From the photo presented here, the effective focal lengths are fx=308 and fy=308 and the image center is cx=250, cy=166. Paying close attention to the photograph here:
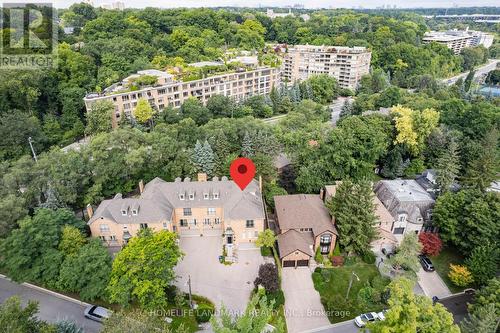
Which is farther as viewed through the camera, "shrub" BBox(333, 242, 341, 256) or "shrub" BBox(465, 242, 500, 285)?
"shrub" BBox(333, 242, 341, 256)

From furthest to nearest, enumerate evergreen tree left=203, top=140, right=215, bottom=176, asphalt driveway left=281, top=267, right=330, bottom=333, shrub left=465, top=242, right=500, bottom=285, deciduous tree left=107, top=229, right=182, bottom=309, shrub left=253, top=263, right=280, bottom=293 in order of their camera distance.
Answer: evergreen tree left=203, top=140, right=215, bottom=176 → shrub left=465, top=242, right=500, bottom=285 → shrub left=253, top=263, right=280, bottom=293 → asphalt driveway left=281, top=267, right=330, bottom=333 → deciduous tree left=107, top=229, right=182, bottom=309

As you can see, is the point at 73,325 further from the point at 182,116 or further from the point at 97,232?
the point at 182,116

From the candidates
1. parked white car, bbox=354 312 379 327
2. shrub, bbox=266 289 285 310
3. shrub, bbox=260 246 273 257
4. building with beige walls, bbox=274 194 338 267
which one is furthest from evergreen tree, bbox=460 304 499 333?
shrub, bbox=260 246 273 257

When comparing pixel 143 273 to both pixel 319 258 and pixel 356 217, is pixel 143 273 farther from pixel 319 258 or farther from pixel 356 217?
pixel 356 217

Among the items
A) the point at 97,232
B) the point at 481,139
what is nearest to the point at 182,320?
the point at 97,232

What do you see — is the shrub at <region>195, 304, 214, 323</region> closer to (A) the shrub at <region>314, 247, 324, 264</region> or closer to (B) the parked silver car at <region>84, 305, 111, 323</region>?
(B) the parked silver car at <region>84, 305, 111, 323</region>
